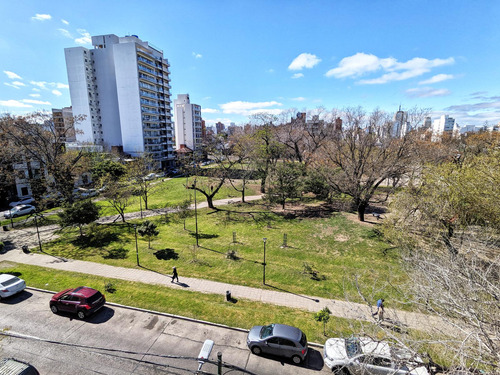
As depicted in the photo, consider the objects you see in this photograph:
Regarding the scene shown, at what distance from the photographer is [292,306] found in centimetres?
1466

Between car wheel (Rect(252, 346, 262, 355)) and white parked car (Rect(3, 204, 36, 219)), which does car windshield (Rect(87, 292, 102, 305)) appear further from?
white parked car (Rect(3, 204, 36, 219))

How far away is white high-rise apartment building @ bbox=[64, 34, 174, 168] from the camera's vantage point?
6401 centimetres

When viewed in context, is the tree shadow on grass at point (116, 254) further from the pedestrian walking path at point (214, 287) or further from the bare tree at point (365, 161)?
the bare tree at point (365, 161)

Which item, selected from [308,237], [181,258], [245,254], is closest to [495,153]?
[308,237]

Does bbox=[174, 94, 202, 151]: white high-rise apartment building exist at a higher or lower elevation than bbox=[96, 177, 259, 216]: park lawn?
higher

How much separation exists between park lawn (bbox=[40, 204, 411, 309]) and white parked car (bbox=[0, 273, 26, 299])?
17.4 ft

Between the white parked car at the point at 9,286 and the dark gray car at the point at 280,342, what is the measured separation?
48.4 feet

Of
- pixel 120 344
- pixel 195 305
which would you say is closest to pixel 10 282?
pixel 120 344

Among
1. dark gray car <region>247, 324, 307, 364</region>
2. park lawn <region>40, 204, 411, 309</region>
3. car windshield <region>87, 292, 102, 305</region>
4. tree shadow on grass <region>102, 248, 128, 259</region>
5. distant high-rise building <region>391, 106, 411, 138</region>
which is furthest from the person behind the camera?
distant high-rise building <region>391, 106, 411, 138</region>

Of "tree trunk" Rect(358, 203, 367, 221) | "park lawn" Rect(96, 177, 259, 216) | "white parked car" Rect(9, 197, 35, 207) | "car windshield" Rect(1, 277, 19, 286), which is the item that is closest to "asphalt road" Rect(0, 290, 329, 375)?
"car windshield" Rect(1, 277, 19, 286)

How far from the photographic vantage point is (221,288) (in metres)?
16.4

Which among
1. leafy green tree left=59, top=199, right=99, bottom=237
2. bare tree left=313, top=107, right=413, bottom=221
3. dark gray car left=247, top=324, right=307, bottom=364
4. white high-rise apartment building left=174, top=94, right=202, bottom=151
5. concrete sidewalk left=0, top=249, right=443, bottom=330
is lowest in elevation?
concrete sidewalk left=0, top=249, right=443, bottom=330

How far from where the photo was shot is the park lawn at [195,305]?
12961 millimetres

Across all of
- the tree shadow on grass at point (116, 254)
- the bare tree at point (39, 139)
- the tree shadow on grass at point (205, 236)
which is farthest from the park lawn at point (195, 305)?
the bare tree at point (39, 139)
